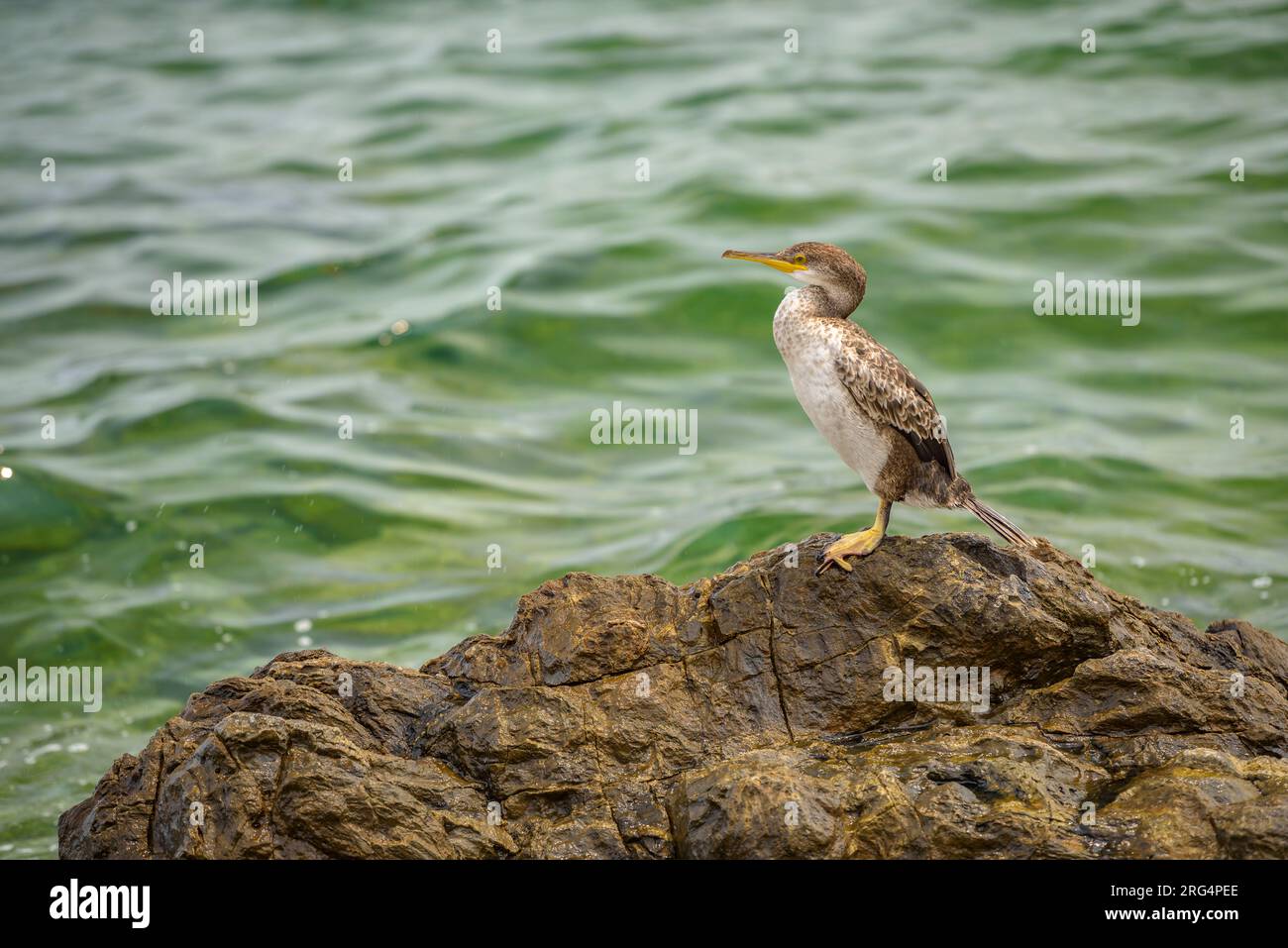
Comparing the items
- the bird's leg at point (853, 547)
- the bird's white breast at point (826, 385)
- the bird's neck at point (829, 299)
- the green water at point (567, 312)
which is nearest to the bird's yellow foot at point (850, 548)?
the bird's leg at point (853, 547)

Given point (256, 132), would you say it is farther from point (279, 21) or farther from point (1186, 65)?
point (1186, 65)

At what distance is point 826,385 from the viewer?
7.06 metres

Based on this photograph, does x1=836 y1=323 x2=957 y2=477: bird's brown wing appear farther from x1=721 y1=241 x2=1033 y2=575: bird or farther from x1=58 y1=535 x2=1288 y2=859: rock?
x1=58 y1=535 x2=1288 y2=859: rock

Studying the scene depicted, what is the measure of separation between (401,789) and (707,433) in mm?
11131

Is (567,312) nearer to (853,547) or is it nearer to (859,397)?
(859,397)

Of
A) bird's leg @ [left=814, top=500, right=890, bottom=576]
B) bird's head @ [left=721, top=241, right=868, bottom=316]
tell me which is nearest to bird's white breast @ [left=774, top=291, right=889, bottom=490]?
bird's head @ [left=721, top=241, right=868, bottom=316]

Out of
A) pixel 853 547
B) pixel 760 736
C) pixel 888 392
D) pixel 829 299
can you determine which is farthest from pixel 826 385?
pixel 760 736

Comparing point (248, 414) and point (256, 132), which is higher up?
point (256, 132)

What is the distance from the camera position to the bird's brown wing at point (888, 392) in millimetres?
6957

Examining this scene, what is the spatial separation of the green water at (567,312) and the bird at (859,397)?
679cm

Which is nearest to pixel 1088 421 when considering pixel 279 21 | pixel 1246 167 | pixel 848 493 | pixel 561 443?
pixel 848 493

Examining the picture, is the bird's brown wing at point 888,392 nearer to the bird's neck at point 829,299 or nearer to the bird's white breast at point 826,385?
the bird's white breast at point 826,385

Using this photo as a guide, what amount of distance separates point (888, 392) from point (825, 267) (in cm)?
71

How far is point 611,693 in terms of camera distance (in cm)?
661
